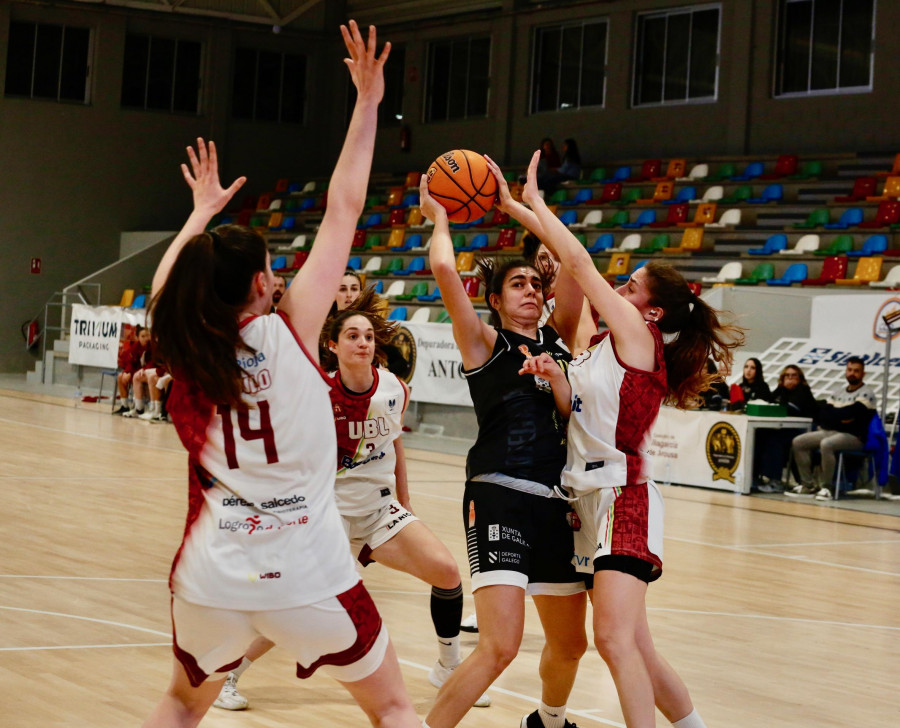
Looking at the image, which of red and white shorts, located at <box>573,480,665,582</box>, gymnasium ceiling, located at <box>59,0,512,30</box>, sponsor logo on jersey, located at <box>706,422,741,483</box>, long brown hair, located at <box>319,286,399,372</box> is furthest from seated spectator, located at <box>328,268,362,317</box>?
gymnasium ceiling, located at <box>59,0,512,30</box>

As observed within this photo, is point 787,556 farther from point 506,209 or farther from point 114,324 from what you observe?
point 114,324

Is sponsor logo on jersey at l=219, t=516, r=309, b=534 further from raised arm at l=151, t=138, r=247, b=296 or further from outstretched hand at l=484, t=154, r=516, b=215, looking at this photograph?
outstretched hand at l=484, t=154, r=516, b=215

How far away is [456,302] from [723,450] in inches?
337

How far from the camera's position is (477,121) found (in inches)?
920

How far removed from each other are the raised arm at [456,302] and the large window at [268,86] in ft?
75.2

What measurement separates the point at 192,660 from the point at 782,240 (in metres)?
14.5

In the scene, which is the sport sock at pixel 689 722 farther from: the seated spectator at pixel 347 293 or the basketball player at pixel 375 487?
the seated spectator at pixel 347 293

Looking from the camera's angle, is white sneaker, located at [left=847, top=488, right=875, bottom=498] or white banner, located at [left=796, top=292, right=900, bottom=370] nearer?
white sneaker, located at [left=847, top=488, right=875, bottom=498]

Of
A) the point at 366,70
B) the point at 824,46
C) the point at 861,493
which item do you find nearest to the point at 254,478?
the point at 366,70

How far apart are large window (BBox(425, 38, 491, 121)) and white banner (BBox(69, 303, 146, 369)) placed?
8.10 meters

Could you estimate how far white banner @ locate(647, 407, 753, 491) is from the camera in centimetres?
1155

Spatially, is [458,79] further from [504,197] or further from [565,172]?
[504,197]

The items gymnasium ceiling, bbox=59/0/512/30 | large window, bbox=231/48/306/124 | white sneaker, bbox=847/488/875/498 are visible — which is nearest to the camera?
white sneaker, bbox=847/488/875/498

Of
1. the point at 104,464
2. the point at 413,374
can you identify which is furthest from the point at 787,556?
the point at 413,374
